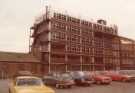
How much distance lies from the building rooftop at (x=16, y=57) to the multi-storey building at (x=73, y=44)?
1.66 meters

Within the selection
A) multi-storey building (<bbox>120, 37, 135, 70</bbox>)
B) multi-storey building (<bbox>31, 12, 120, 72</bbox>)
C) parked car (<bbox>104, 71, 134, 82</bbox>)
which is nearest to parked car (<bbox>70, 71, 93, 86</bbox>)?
parked car (<bbox>104, 71, 134, 82</bbox>)

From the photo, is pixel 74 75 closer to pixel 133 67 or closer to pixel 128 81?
pixel 128 81

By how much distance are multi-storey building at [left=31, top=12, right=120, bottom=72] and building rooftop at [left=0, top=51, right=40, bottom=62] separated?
166 centimetres

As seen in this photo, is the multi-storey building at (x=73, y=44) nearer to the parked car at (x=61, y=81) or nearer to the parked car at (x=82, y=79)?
the parked car at (x=82, y=79)

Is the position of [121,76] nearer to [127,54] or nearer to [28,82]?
[28,82]

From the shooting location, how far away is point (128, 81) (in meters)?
31.6

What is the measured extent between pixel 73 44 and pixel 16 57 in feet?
38.4

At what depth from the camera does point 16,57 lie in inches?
1768

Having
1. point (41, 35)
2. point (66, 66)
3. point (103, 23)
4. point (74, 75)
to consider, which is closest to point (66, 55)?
point (66, 66)

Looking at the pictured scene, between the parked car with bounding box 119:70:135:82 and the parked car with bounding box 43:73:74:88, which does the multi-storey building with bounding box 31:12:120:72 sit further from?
the parked car with bounding box 43:73:74:88

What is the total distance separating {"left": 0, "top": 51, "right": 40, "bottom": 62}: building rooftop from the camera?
141 feet

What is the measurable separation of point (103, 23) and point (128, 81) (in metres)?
30.5

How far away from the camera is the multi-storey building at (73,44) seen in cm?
4675

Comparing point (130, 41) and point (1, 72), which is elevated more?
point (130, 41)
